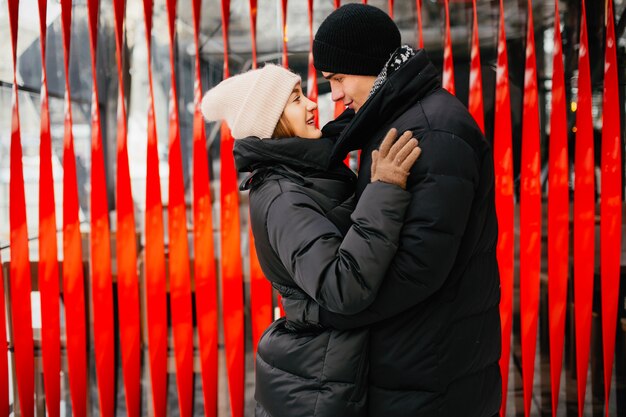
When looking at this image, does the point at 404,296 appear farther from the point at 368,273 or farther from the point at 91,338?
the point at 91,338

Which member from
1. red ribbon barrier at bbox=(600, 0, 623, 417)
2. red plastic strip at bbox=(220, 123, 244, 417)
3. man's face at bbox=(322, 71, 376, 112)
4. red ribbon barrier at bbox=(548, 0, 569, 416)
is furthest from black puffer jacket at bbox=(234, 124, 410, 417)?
red ribbon barrier at bbox=(600, 0, 623, 417)

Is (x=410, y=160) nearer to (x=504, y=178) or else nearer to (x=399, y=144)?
(x=399, y=144)

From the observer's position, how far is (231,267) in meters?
2.28

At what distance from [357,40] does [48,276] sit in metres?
1.53

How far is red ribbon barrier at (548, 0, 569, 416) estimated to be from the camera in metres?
2.22

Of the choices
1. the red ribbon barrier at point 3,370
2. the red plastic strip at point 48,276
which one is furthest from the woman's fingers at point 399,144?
the red ribbon barrier at point 3,370

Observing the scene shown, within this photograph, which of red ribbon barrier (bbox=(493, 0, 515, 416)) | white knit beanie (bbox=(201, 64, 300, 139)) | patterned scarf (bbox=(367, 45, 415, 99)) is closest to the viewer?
patterned scarf (bbox=(367, 45, 415, 99))

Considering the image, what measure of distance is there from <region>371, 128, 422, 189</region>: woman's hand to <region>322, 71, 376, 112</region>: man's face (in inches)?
8.1

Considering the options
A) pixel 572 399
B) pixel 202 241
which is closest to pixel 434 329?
pixel 202 241

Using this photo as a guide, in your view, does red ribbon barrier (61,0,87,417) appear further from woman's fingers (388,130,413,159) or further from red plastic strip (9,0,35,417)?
woman's fingers (388,130,413,159)

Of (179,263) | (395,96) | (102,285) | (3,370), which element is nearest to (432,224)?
(395,96)

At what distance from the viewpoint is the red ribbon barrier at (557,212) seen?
2.22m

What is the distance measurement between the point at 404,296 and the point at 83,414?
1604 millimetres

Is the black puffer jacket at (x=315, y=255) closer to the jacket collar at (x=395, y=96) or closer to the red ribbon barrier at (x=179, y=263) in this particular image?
the jacket collar at (x=395, y=96)
